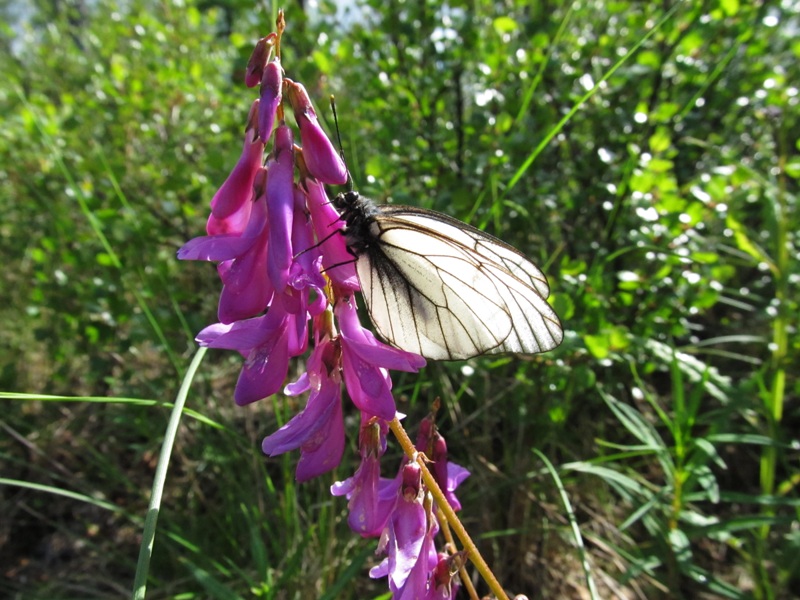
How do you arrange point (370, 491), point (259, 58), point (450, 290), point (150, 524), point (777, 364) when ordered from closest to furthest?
point (150, 524) → point (259, 58) → point (370, 491) → point (450, 290) → point (777, 364)

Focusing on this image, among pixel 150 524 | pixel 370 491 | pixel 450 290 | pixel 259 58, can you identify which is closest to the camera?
pixel 150 524

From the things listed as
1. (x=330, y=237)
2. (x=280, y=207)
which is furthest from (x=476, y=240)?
(x=280, y=207)

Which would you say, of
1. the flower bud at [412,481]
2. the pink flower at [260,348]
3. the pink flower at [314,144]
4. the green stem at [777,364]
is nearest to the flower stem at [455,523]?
the flower bud at [412,481]

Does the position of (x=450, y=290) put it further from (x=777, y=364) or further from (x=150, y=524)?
(x=777, y=364)

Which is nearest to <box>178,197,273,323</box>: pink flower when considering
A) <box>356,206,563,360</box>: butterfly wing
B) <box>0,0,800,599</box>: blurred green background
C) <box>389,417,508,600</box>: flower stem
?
<box>356,206,563,360</box>: butterfly wing

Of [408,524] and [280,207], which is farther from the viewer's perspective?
[408,524]

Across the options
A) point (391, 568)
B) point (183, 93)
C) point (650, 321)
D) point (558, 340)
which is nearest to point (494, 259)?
point (558, 340)

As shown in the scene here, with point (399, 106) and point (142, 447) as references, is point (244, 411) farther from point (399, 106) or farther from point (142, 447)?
point (399, 106)

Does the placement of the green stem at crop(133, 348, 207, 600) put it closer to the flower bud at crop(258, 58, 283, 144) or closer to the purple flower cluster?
the purple flower cluster
